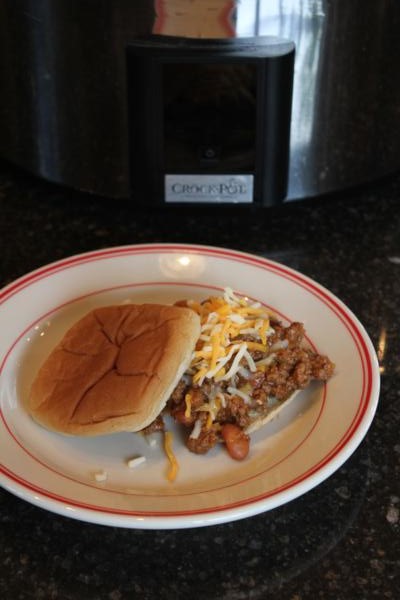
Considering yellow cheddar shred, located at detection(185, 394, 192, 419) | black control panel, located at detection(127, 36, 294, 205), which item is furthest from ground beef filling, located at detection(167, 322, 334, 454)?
black control panel, located at detection(127, 36, 294, 205)

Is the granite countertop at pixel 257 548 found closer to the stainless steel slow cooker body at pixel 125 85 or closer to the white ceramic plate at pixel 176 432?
the white ceramic plate at pixel 176 432

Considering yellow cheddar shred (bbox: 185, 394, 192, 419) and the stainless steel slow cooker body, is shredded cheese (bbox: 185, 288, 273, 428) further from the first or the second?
the stainless steel slow cooker body

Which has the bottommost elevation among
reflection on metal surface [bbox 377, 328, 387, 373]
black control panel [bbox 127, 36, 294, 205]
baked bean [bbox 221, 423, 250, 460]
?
reflection on metal surface [bbox 377, 328, 387, 373]

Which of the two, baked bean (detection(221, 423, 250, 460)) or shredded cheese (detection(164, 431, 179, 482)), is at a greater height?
baked bean (detection(221, 423, 250, 460))

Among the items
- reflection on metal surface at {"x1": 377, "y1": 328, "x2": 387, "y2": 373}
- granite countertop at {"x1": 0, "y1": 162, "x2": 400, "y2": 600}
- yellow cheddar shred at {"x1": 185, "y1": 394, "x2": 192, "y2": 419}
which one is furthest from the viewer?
reflection on metal surface at {"x1": 377, "y1": 328, "x2": 387, "y2": 373}

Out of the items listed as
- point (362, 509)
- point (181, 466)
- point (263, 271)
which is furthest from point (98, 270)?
point (362, 509)

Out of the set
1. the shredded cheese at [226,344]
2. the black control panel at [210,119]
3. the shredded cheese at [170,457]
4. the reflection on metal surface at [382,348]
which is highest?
the black control panel at [210,119]

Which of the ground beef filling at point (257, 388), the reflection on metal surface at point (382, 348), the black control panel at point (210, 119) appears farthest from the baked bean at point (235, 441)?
the black control panel at point (210, 119)
